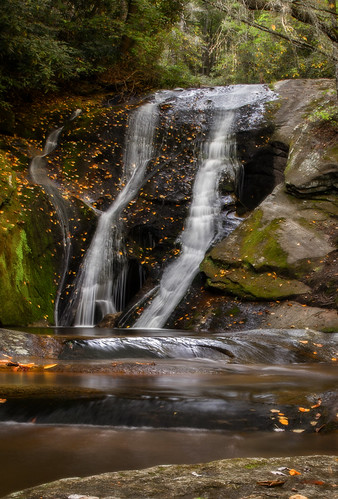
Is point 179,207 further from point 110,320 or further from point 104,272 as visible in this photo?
point 110,320

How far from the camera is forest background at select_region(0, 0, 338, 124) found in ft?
33.6

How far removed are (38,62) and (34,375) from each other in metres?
9.80

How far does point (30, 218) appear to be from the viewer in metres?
9.46

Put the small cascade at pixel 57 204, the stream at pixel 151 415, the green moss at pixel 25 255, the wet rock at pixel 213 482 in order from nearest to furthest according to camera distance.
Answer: the wet rock at pixel 213 482, the stream at pixel 151 415, the green moss at pixel 25 255, the small cascade at pixel 57 204

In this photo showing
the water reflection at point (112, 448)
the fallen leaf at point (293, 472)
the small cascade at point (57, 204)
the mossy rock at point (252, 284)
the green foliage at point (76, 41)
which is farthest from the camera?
the green foliage at point (76, 41)

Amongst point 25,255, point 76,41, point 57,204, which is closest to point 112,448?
point 25,255

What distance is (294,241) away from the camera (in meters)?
9.50

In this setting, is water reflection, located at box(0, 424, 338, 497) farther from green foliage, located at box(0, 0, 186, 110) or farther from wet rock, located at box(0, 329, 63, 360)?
green foliage, located at box(0, 0, 186, 110)

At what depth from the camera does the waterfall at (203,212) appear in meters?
9.73

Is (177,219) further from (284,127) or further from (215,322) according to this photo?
(284,127)

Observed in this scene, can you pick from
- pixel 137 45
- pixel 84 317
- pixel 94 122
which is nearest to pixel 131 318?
pixel 84 317

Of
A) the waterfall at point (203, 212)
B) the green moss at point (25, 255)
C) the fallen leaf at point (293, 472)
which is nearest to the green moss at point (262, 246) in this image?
the waterfall at point (203, 212)

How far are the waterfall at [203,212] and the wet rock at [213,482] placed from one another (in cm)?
727

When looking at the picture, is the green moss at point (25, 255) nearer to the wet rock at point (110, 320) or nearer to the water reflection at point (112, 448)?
the wet rock at point (110, 320)
